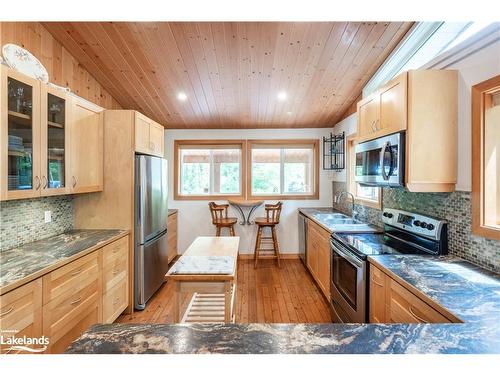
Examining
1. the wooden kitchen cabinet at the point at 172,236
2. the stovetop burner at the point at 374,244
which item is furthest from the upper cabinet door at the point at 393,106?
the wooden kitchen cabinet at the point at 172,236

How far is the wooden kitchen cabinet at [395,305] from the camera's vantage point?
3.79 feet

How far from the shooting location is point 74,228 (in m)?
2.67

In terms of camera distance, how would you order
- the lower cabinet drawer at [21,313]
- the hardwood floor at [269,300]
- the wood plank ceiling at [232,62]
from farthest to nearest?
1. the hardwood floor at [269,300]
2. the wood plank ceiling at [232,62]
3. the lower cabinet drawer at [21,313]

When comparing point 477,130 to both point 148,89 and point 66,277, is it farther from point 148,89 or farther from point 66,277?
point 148,89

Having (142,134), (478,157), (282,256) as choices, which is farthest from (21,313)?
(282,256)

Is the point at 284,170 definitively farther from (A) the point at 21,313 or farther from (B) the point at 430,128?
(A) the point at 21,313

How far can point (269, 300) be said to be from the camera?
2947 millimetres

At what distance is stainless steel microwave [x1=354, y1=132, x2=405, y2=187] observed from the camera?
1827 millimetres

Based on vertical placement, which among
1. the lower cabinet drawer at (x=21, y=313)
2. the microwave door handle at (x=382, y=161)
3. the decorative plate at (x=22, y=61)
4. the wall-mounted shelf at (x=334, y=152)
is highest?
the decorative plate at (x=22, y=61)

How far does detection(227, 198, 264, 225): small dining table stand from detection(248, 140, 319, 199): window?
20 cm

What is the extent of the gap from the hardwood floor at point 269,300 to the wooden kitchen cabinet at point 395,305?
1044mm

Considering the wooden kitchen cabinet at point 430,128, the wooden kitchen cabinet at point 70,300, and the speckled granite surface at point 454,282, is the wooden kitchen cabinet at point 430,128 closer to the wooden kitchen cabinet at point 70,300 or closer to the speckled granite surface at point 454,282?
the speckled granite surface at point 454,282

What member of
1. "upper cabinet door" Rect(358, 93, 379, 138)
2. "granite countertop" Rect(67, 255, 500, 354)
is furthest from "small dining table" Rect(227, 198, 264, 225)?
"granite countertop" Rect(67, 255, 500, 354)
